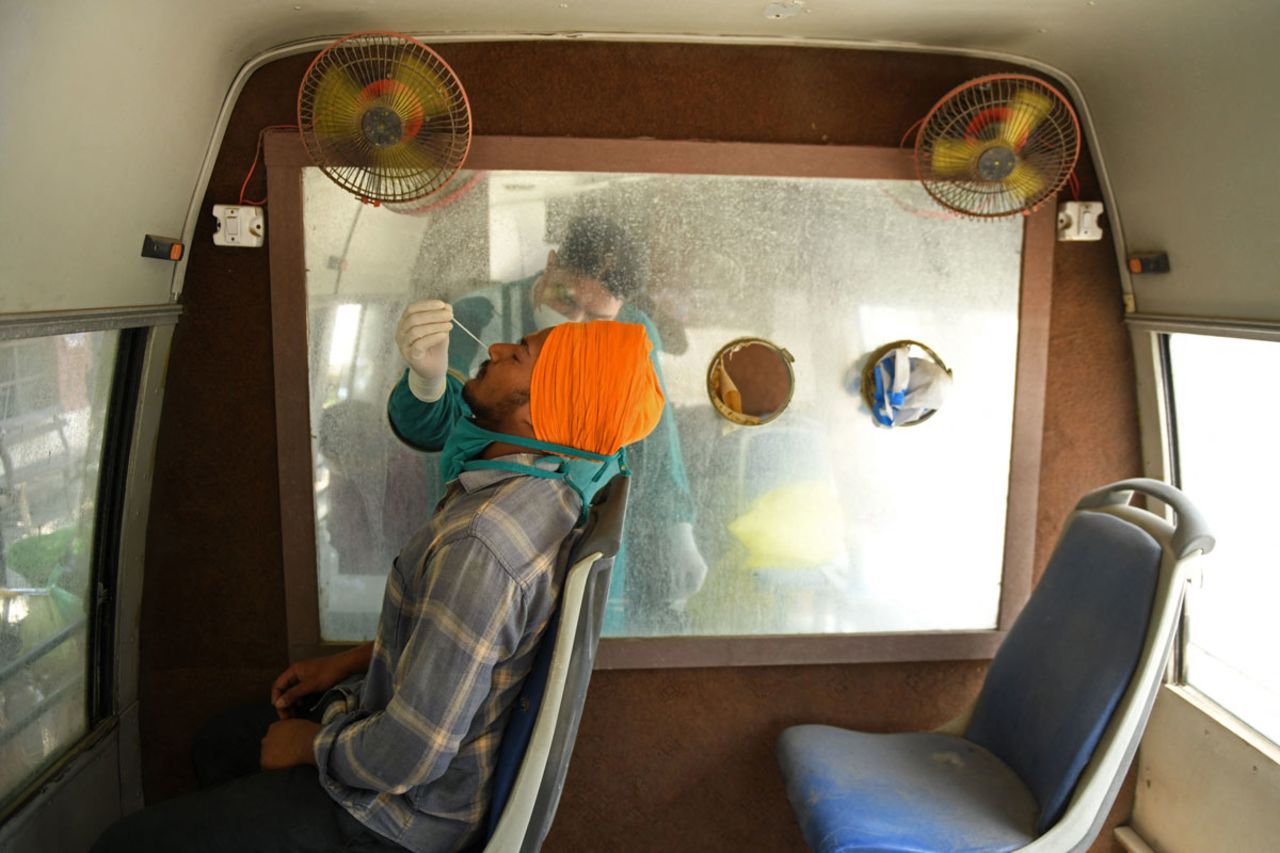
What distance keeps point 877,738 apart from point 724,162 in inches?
68.8

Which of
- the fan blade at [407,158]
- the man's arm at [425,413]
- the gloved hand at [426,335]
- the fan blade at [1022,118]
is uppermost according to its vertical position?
the fan blade at [1022,118]

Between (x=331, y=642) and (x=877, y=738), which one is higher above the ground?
(x=331, y=642)

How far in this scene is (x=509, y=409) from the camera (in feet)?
6.56

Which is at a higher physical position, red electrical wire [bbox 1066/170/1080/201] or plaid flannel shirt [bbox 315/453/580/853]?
red electrical wire [bbox 1066/170/1080/201]

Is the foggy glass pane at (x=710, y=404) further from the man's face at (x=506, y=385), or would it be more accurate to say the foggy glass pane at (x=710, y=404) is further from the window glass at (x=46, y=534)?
the window glass at (x=46, y=534)

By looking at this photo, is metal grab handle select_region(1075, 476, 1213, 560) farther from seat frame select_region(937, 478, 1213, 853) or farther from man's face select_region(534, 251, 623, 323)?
man's face select_region(534, 251, 623, 323)

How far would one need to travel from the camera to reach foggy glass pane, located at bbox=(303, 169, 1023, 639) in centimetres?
243

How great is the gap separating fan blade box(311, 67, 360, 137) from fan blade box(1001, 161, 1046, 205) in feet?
5.64

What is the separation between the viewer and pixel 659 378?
2.40 metres

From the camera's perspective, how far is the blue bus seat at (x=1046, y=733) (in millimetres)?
2021

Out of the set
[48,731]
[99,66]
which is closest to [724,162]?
[99,66]

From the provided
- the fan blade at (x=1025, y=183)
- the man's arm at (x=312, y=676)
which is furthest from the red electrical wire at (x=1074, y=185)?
the man's arm at (x=312, y=676)

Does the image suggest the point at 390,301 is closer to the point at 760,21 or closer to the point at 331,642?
the point at 331,642

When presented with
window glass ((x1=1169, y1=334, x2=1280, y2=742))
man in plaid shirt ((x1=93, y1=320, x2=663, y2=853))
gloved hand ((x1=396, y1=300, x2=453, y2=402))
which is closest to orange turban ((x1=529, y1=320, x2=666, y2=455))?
man in plaid shirt ((x1=93, y1=320, x2=663, y2=853))
